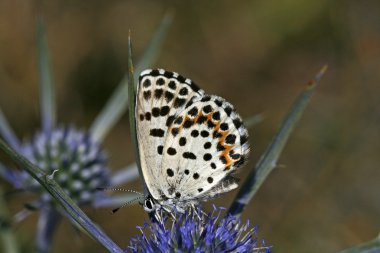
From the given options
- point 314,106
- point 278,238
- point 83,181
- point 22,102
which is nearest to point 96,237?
point 83,181

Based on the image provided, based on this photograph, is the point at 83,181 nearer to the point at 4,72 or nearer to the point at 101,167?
the point at 101,167

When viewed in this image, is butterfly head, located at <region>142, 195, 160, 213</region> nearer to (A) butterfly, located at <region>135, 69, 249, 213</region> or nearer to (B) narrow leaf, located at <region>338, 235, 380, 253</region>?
(A) butterfly, located at <region>135, 69, 249, 213</region>

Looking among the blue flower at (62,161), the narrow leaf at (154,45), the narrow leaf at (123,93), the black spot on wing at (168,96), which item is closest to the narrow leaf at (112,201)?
the blue flower at (62,161)

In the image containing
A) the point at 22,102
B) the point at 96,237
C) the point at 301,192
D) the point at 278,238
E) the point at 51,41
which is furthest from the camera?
the point at 51,41

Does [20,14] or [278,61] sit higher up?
[20,14]

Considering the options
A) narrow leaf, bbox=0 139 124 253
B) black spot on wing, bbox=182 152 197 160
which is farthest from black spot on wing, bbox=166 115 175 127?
narrow leaf, bbox=0 139 124 253

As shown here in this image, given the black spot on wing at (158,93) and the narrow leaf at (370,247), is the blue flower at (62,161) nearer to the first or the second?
the black spot on wing at (158,93)

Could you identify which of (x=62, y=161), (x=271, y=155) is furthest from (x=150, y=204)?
(x=62, y=161)
